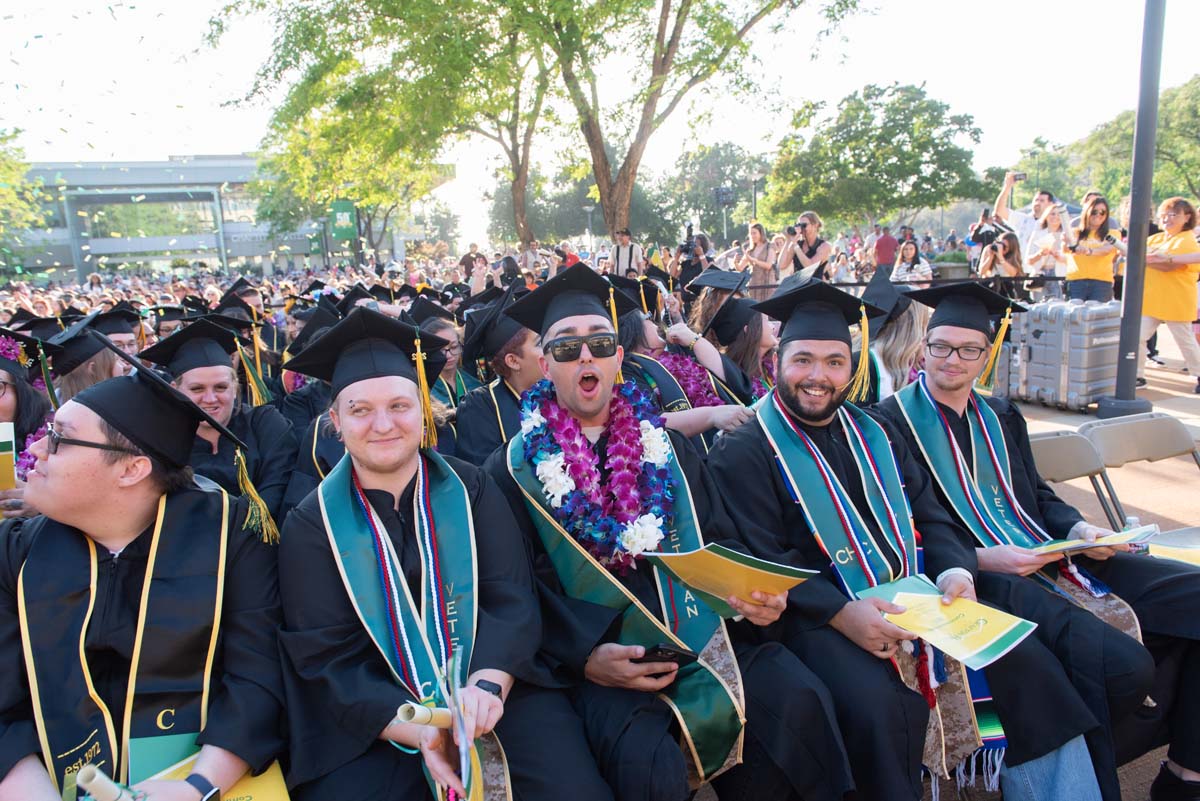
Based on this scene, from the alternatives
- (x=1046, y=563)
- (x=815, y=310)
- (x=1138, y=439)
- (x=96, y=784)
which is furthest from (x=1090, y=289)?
(x=96, y=784)

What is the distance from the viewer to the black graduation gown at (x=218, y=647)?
2.02 metres

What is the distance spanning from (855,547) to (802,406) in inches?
22.9

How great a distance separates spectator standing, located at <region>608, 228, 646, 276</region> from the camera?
13.1 meters

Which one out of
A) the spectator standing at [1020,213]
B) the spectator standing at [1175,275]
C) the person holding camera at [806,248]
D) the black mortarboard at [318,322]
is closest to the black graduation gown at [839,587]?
the black mortarboard at [318,322]

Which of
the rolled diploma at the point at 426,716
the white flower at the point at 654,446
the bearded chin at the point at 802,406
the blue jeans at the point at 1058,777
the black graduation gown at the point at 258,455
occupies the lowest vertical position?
the blue jeans at the point at 1058,777

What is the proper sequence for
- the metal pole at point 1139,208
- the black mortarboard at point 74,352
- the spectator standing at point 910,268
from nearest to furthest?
the black mortarboard at point 74,352 < the metal pole at point 1139,208 < the spectator standing at point 910,268

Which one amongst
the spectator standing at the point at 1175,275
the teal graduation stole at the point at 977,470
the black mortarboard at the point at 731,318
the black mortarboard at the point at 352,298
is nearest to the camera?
the teal graduation stole at the point at 977,470

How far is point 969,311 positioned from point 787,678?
1.91 meters

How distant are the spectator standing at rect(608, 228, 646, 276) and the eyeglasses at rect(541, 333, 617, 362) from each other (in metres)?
10.3

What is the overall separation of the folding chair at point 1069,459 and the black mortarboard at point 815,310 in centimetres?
144

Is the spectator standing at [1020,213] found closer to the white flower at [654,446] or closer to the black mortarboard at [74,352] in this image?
the white flower at [654,446]

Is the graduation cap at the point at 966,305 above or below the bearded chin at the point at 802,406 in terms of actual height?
above

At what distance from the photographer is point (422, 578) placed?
2398 millimetres

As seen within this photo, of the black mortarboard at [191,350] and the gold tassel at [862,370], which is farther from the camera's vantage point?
the black mortarboard at [191,350]
